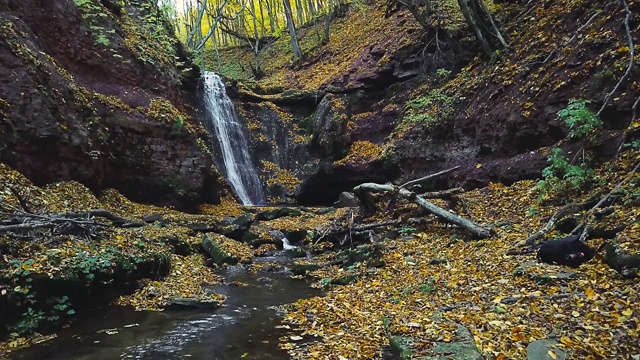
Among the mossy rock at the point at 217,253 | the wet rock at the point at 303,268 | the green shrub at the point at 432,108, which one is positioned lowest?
the wet rock at the point at 303,268

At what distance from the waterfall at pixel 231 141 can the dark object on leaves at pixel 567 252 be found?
53.2ft

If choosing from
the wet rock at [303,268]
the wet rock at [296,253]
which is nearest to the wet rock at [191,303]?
the wet rock at [303,268]

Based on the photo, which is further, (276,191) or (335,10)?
(335,10)

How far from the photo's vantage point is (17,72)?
34.3 feet

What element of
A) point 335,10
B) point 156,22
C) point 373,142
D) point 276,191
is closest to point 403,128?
point 373,142

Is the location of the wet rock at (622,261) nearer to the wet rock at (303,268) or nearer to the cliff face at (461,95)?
the cliff face at (461,95)

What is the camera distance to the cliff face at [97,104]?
1054cm

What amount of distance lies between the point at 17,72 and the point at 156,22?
11.0 meters

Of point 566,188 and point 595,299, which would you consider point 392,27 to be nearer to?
point 566,188

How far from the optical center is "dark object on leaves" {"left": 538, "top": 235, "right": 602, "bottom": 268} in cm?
564

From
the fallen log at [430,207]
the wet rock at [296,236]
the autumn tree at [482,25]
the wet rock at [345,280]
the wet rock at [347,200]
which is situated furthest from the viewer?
the wet rock at [347,200]

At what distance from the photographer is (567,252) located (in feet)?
18.9

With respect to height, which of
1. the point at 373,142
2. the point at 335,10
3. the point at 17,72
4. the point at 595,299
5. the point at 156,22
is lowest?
the point at 595,299

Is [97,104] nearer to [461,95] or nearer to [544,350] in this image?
[461,95]
